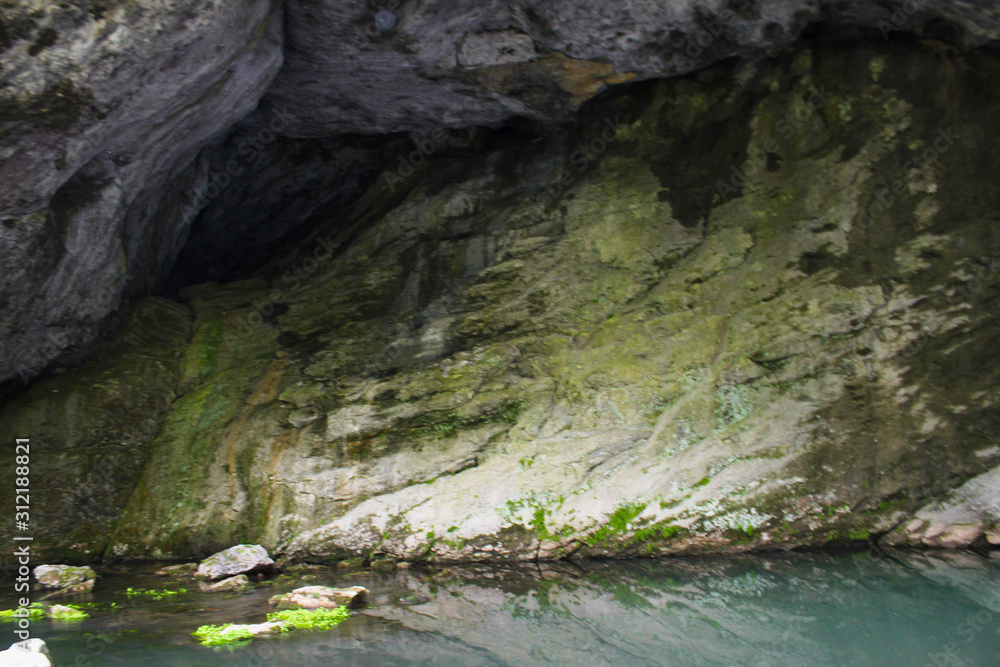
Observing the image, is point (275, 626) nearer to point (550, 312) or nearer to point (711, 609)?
point (711, 609)

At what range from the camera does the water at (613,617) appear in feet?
14.5

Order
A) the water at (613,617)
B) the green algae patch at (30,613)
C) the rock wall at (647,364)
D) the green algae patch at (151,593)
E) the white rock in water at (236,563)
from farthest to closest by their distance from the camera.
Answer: the rock wall at (647,364)
the white rock in water at (236,563)
the green algae patch at (151,593)
the green algae patch at (30,613)
the water at (613,617)

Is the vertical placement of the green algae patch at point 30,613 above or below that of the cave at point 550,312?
below

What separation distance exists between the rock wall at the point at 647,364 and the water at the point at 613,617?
0.47 meters

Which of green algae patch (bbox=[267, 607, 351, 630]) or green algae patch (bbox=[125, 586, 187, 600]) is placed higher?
green algae patch (bbox=[267, 607, 351, 630])

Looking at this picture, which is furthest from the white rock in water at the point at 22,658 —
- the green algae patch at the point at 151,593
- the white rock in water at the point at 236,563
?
the white rock in water at the point at 236,563

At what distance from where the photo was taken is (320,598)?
5316 millimetres

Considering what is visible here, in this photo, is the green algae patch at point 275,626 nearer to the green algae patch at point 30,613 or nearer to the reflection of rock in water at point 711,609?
the reflection of rock in water at point 711,609

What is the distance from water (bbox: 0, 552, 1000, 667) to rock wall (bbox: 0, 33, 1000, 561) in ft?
1.55

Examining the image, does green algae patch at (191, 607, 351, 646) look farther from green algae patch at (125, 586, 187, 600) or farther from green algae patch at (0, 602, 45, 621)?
green algae patch at (0, 602, 45, 621)

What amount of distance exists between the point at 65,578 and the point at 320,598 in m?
2.41

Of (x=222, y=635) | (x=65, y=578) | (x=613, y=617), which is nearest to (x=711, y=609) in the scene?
(x=613, y=617)

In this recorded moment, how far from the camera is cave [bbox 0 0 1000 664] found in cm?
634

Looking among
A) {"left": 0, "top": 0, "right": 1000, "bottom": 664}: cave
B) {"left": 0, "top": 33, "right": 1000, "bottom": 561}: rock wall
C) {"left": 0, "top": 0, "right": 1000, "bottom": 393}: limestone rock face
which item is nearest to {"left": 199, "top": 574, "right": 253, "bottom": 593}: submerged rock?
{"left": 0, "top": 0, "right": 1000, "bottom": 664}: cave
